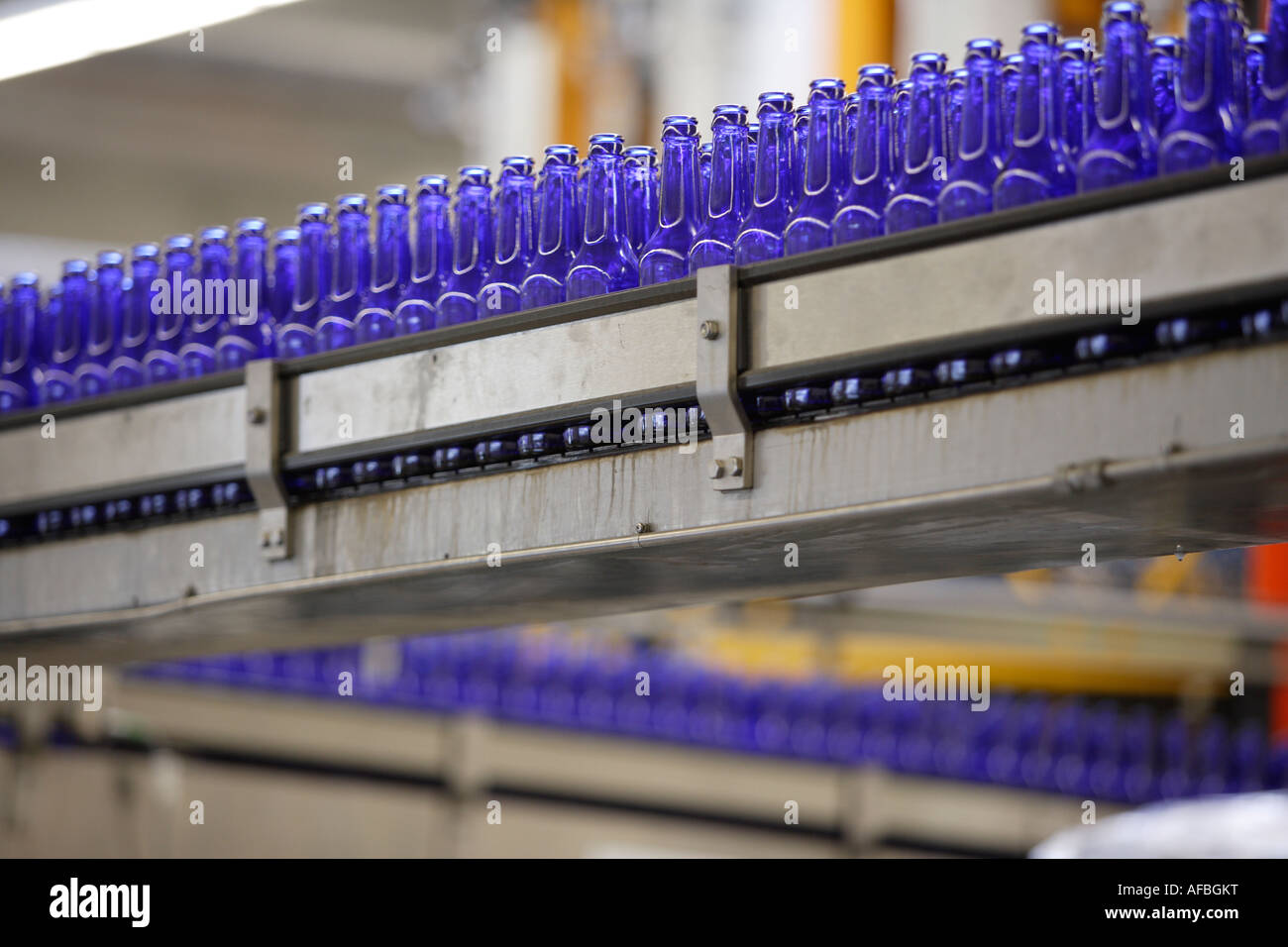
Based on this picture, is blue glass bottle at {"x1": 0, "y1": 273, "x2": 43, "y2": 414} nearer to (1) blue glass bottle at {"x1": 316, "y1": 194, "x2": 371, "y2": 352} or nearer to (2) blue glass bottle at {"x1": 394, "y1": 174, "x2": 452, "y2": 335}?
(1) blue glass bottle at {"x1": 316, "y1": 194, "x2": 371, "y2": 352}

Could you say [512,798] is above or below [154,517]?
below

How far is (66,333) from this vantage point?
3.32 m

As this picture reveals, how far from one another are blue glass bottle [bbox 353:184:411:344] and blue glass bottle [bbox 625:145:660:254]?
417 mm

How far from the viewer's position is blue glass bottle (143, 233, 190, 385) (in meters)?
3.11

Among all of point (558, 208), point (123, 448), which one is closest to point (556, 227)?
point (558, 208)

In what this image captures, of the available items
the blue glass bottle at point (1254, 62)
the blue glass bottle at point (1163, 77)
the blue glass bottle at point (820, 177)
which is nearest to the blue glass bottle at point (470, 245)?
the blue glass bottle at point (820, 177)

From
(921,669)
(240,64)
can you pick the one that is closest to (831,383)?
(921,669)

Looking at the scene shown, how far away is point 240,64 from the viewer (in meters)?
8.48

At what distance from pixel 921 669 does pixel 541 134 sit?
9.74 feet

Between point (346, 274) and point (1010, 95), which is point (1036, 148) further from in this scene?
point (346, 274)

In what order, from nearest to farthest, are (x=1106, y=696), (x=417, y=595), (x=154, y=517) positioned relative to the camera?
1. (x=417, y=595)
2. (x=154, y=517)
3. (x=1106, y=696)

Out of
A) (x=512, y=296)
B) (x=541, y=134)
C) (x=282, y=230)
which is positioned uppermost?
(x=541, y=134)

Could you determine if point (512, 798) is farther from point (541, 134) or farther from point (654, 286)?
point (654, 286)

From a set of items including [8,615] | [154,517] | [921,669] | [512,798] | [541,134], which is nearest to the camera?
[154,517]
